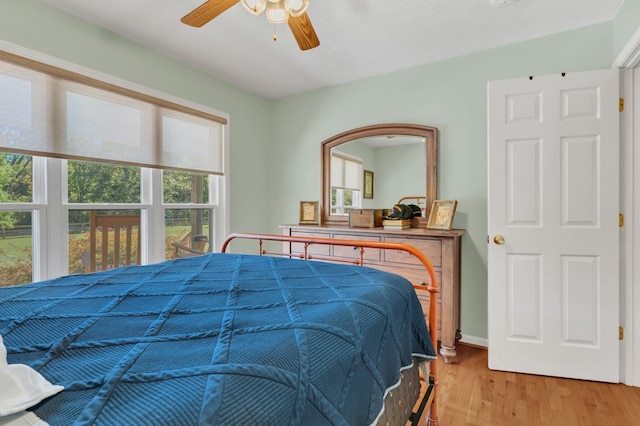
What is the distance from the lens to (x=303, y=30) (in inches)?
72.4

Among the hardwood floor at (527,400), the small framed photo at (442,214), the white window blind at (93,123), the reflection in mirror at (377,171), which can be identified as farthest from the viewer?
the reflection in mirror at (377,171)

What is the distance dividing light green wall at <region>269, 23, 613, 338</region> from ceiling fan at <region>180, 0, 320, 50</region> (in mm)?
1440

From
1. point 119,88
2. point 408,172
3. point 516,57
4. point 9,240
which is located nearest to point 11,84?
point 119,88

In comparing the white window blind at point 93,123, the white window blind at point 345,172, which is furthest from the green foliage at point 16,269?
the white window blind at point 345,172

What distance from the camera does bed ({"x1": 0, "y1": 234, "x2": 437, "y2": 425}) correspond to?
57 centimetres

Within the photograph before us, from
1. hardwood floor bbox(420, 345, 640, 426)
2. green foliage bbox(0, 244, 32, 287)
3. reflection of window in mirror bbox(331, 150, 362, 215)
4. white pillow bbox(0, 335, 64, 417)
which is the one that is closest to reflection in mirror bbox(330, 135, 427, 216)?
reflection of window in mirror bbox(331, 150, 362, 215)

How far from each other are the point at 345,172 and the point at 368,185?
34 centimetres

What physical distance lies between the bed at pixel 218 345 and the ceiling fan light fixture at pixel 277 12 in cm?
142

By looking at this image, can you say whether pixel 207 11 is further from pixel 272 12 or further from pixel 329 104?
pixel 329 104

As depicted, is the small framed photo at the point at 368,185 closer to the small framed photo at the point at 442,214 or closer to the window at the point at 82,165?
the small framed photo at the point at 442,214

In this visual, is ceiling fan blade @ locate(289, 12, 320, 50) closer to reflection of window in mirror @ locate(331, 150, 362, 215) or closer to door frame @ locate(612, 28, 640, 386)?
reflection of window in mirror @ locate(331, 150, 362, 215)

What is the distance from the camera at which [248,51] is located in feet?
9.00

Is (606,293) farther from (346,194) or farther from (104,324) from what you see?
(104,324)

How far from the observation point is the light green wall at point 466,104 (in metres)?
2.42
